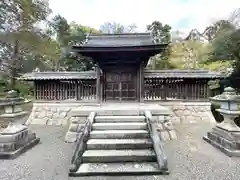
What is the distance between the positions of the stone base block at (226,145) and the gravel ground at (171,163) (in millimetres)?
134

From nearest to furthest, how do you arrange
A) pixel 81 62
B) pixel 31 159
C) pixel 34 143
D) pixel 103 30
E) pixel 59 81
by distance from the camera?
pixel 31 159
pixel 34 143
pixel 59 81
pixel 81 62
pixel 103 30

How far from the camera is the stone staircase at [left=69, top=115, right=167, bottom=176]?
129 inches

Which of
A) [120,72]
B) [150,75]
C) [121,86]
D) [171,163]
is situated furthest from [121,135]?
[150,75]

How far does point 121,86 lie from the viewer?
7.35 metres

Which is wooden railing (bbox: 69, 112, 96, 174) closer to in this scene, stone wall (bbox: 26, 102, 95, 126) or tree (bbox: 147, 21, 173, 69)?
stone wall (bbox: 26, 102, 95, 126)

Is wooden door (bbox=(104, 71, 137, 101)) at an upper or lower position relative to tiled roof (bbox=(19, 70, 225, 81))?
lower

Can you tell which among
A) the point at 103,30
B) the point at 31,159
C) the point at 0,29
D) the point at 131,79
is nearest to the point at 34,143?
the point at 31,159

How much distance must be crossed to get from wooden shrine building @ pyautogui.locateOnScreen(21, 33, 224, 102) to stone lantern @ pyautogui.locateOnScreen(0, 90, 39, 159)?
2.96 m

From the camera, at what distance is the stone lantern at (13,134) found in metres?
4.07

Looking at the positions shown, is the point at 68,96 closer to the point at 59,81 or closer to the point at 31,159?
the point at 59,81

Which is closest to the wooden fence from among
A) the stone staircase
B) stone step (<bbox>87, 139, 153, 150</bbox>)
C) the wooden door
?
the wooden door

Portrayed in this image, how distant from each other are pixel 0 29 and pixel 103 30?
16503 mm

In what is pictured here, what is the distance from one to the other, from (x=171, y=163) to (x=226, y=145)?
5.17 feet

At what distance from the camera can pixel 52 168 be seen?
11.3 feet
